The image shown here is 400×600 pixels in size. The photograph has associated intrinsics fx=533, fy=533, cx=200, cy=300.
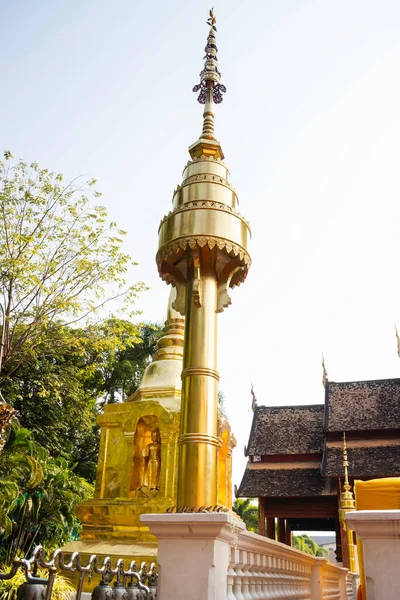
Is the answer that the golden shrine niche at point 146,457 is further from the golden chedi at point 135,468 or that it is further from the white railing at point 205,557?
the white railing at point 205,557

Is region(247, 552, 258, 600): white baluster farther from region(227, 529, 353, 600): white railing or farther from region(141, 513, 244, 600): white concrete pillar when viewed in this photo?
region(141, 513, 244, 600): white concrete pillar

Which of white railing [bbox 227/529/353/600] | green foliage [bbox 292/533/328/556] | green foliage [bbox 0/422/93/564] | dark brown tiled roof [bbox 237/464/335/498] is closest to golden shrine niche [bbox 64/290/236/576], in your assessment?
white railing [bbox 227/529/353/600]

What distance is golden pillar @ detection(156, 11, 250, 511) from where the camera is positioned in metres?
3.43

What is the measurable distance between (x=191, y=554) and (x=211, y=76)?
3.96 m

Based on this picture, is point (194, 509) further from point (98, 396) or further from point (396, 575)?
point (98, 396)

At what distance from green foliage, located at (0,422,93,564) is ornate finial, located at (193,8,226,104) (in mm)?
11642

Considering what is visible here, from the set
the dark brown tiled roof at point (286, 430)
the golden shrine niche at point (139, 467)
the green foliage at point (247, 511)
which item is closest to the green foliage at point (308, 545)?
the green foliage at point (247, 511)

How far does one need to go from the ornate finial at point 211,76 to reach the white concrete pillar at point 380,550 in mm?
3826

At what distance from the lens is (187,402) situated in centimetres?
362

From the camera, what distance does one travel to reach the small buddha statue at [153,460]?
22.9 feet

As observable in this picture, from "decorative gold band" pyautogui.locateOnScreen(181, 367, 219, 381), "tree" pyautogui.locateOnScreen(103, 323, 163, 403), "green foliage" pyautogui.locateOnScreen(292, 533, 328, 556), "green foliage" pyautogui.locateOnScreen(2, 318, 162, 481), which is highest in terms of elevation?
"tree" pyautogui.locateOnScreen(103, 323, 163, 403)

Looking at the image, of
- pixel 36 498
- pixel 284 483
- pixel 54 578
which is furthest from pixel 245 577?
pixel 284 483

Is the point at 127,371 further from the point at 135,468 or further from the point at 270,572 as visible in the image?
the point at 270,572

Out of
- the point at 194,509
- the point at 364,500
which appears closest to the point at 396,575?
the point at 364,500
